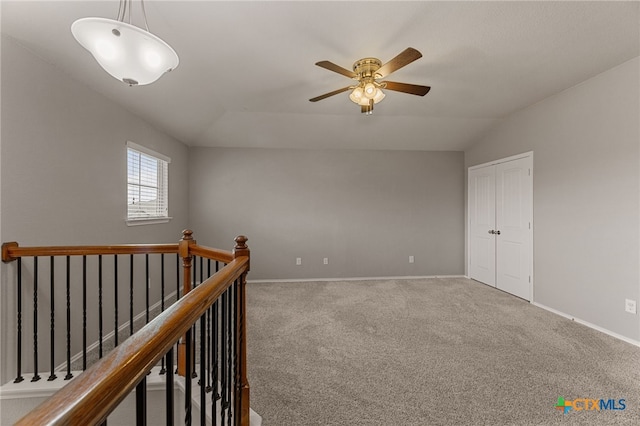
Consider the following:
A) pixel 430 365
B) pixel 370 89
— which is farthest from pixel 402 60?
pixel 430 365

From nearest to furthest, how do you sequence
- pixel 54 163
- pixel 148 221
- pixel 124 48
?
pixel 124 48 < pixel 54 163 < pixel 148 221

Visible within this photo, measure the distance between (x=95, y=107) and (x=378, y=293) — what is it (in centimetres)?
404

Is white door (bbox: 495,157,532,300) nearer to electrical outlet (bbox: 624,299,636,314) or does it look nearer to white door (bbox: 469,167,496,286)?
white door (bbox: 469,167,496,286)

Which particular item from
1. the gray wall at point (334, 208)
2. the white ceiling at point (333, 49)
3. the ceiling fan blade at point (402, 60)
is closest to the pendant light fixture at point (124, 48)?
the white ceiling at point (333, 49)

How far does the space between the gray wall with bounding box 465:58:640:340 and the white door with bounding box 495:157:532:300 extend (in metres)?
0.15

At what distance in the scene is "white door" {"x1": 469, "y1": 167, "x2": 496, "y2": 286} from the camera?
451cm

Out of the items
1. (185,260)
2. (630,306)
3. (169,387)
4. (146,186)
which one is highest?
(146,186)

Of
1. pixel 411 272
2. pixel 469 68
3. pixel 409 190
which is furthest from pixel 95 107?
pixel 411 272

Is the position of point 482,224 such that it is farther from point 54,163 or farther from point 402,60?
point 54,163

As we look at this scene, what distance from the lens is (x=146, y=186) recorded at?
11.6 ft

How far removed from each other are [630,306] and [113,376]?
4078mm

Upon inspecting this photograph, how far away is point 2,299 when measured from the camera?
5.97 feet

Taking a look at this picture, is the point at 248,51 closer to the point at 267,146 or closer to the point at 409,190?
the point at 267,146

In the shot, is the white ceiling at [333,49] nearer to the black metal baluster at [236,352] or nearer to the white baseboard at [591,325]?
the black metal baluster at [236,352]
